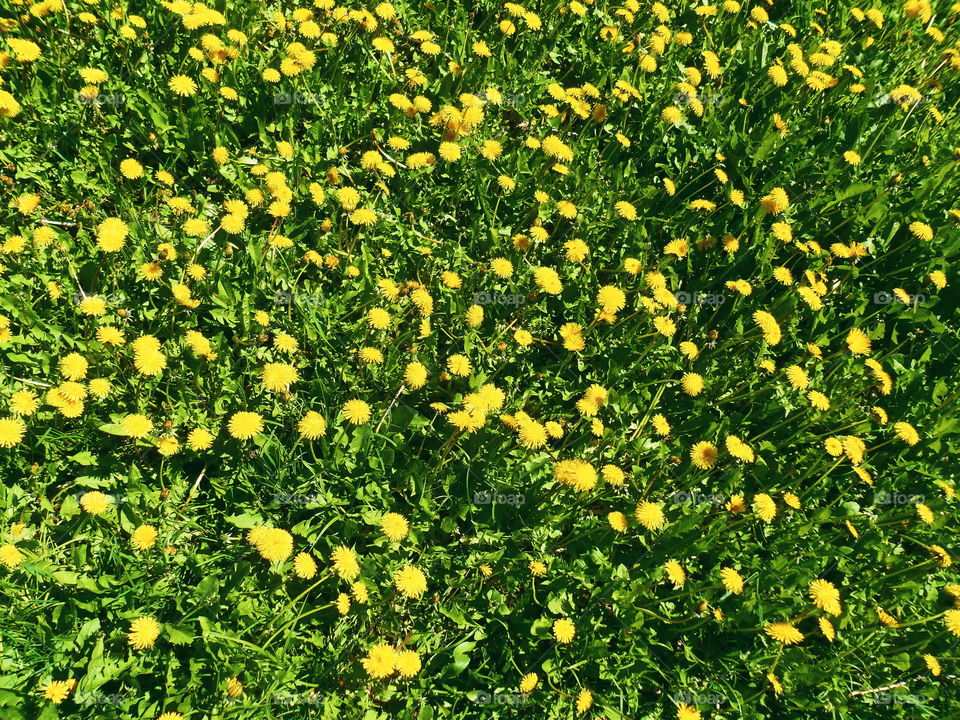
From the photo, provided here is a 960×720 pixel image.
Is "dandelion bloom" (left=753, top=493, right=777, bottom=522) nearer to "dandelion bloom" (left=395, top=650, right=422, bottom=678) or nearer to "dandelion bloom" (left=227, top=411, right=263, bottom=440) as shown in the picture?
"dandelion bloom" (left=395, top=650, right=422, bottom=678)

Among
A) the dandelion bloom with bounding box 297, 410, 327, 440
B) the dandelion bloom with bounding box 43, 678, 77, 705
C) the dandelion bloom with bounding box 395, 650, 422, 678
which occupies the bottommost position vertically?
the dandelion bloom with bounding box 43, 678, 77, 705

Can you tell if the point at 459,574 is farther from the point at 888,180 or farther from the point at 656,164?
the point at 888,180

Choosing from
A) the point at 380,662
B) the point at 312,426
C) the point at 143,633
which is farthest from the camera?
the point at 312,426

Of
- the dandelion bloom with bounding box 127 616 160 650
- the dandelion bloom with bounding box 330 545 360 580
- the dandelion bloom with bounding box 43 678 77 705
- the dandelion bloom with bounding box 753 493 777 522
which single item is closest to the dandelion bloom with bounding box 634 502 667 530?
the dandelion bloom with bounding box 753 493 777 522

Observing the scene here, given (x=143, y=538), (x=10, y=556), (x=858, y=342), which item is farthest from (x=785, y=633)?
(x=10, y=556)

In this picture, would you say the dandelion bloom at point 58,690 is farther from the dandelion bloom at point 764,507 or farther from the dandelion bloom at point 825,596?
the dandelion bloom at point 825,596

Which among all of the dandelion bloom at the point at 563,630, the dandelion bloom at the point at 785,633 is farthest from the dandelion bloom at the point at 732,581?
the dandelion bloom at the point at 563,630

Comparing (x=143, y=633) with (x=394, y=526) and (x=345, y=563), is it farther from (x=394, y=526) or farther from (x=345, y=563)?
(x=394, y=526)

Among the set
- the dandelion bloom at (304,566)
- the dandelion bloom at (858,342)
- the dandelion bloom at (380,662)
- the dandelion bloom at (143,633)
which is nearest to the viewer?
the dandelion bloom at (143,633)

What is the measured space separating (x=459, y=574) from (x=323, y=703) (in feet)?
2.32

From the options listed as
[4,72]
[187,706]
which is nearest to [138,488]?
[187,706]

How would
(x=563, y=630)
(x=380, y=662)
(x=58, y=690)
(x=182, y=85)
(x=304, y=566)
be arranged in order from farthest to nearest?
(x=182, y=85) → (x=563, y=630) → (x=304, y=566) → (x=380, y=662) → (x=58, y=690)

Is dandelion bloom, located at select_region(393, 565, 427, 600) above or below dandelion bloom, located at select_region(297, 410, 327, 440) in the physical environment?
below

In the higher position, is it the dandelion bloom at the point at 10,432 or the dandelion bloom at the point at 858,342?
the dandelion bloom at the point at 858,342
